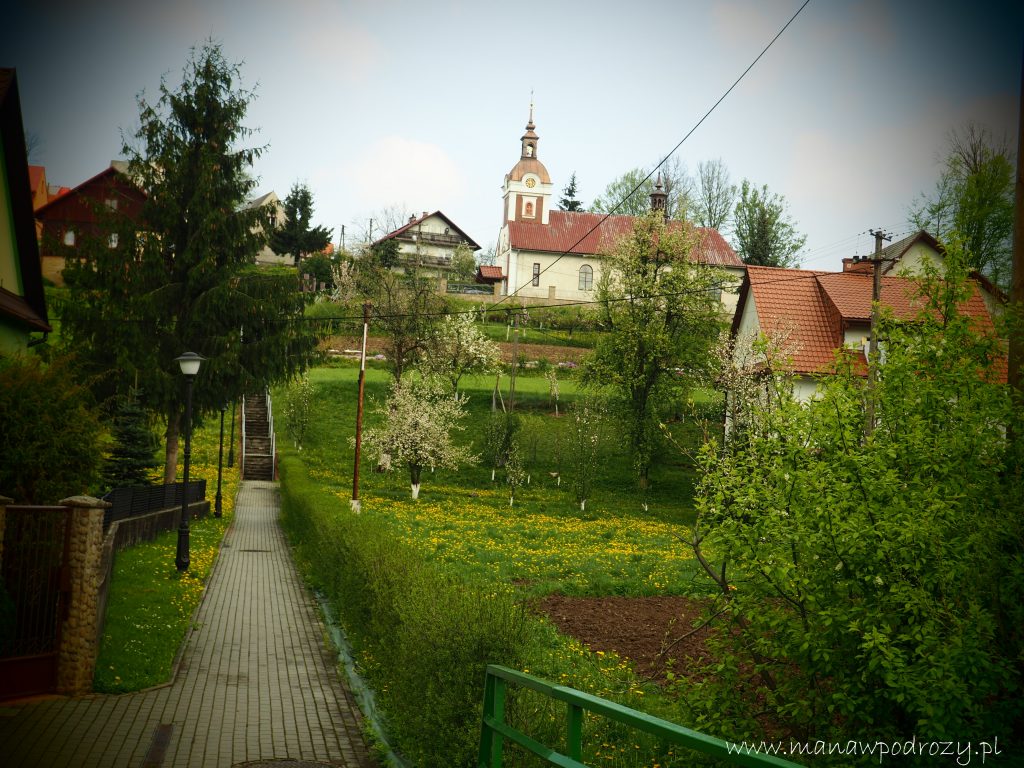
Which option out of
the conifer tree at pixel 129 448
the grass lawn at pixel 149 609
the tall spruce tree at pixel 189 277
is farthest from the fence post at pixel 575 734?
the tall spruce tree at pixel 189 277

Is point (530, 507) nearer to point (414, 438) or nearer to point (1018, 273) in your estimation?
point (414, 438)

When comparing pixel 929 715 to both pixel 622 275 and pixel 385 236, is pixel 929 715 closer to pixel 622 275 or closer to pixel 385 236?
pixel 622 275

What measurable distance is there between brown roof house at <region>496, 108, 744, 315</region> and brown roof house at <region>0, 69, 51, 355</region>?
53589mm

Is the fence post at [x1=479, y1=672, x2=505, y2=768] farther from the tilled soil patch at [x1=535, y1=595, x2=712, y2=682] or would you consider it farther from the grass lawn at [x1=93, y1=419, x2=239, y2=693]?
the grass lawn at [x1=93, y1=419, x2=239, y2=693]

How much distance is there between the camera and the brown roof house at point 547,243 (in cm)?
7206

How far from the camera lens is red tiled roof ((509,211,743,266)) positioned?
7075cm

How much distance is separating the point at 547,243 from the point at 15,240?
5794 centimetres

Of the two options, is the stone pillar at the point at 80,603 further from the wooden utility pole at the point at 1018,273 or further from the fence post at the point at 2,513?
the wooden utility pole at the point at 1018,273

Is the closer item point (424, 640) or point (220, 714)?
point (424, 640)

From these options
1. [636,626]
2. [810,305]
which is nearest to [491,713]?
[636,626]

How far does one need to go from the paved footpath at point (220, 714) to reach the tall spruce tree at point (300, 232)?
6280 cm

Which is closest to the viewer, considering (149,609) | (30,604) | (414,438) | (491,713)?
A: (491,713)

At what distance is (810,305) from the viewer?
3134 cm

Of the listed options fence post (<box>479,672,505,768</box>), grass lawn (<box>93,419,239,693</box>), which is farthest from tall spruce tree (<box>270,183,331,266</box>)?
fence post (<box>479,672,505,768</box>)
